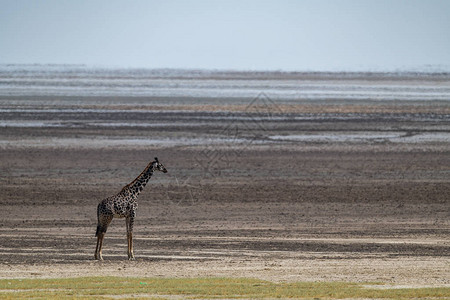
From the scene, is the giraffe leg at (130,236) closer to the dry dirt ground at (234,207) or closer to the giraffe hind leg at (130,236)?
the giraffe hind leg at (130,236)

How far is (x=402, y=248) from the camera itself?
1722cm

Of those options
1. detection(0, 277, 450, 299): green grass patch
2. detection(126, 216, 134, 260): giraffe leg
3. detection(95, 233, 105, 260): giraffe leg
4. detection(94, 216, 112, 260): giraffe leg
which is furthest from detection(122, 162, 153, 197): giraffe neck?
→ detection(0, 277, 450, 299): green grass patch

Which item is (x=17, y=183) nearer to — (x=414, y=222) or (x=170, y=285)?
(x=414, y=222)

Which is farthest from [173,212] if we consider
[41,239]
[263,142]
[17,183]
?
[263,142]

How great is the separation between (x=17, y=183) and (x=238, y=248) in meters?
10.7

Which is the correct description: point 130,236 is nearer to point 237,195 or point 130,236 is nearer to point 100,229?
point 100,229

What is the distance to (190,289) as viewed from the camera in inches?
507

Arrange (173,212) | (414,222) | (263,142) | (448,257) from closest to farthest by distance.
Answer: (448,257) → (414,222) → (173,212) → (263,142)

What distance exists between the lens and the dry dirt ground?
50.6 ft

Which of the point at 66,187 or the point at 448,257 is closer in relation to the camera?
the point at 448,257

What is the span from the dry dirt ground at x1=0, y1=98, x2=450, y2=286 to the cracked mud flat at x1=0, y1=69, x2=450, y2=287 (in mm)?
41

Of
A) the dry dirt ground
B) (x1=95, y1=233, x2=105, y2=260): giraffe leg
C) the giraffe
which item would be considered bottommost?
the dry dirt ground

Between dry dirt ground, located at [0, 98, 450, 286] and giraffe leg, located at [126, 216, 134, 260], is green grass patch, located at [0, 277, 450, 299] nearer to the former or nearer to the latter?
dry dirt ground, located at [0, 98, 450, 286]

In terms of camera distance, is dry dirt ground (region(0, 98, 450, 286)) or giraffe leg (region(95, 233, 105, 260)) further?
giraffe leg (region(95, 233, 105, 260))
